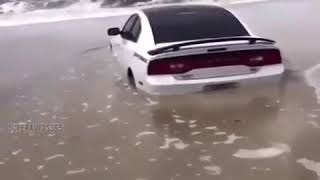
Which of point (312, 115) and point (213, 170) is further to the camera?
point (312, 115)

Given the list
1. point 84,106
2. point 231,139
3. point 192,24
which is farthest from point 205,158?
point 84,106

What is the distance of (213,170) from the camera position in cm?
639

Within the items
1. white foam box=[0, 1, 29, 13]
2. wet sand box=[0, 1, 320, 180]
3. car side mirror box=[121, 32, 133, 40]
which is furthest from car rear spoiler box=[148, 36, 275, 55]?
Result: white foam box=[0, 1, 29, 13]

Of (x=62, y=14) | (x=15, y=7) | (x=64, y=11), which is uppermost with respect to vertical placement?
(x=62, y=14)

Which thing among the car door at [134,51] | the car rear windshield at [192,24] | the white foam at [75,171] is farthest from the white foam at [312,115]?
the white foam at [75,171]

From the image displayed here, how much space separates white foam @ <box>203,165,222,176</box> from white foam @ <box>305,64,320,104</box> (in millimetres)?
3708

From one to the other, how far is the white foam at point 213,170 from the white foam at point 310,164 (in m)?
0.88

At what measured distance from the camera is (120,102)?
31.9ft

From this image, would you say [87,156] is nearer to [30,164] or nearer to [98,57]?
[30,164]

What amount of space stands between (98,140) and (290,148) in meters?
2.36

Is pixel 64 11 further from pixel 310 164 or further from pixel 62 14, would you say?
pixel 310 164

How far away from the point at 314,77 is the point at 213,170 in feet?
17.2

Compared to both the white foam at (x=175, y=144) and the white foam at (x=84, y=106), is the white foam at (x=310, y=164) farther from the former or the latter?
the white foam at (x=84, y=106)

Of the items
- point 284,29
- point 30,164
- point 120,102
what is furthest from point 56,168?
point 284,29
